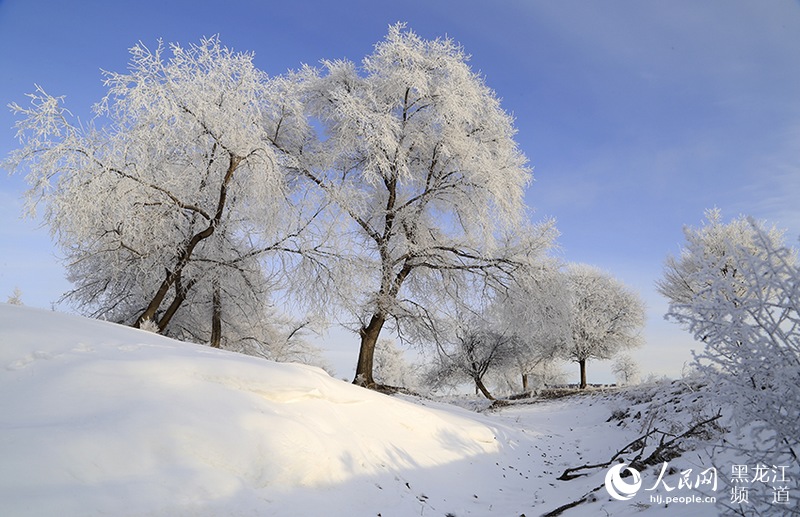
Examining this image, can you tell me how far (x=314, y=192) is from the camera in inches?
524

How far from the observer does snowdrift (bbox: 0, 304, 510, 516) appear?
3250mm

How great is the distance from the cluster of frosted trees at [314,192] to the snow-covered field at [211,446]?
617 centimetres

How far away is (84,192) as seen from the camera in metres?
10.2

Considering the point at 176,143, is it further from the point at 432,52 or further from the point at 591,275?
the point at 591,275

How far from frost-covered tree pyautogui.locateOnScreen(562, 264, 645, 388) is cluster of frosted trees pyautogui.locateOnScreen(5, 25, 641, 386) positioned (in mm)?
14862

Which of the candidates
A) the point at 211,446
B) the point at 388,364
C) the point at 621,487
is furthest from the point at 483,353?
the point at 211,446

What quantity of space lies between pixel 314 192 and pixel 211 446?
997 centimetres

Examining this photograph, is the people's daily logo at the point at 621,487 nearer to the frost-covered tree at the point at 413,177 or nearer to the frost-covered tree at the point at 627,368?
A: the frost-covered tree at the point at 413,177

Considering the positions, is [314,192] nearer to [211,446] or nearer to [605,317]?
[211,446]

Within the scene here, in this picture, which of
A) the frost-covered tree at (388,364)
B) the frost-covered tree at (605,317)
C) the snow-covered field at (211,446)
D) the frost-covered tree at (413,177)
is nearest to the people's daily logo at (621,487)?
the snow-covered field at (211,446)

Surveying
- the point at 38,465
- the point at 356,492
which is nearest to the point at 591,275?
the point at 356,492

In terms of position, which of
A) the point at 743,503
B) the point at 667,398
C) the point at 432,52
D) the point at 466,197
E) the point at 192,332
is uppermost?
the point at 432,52

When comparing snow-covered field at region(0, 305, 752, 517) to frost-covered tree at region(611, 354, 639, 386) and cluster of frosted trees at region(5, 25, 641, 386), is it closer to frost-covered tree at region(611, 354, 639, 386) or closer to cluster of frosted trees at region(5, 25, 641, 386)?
cluster of frosted trees at region(5, 25, 641, 386)

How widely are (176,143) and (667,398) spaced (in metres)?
13.3
